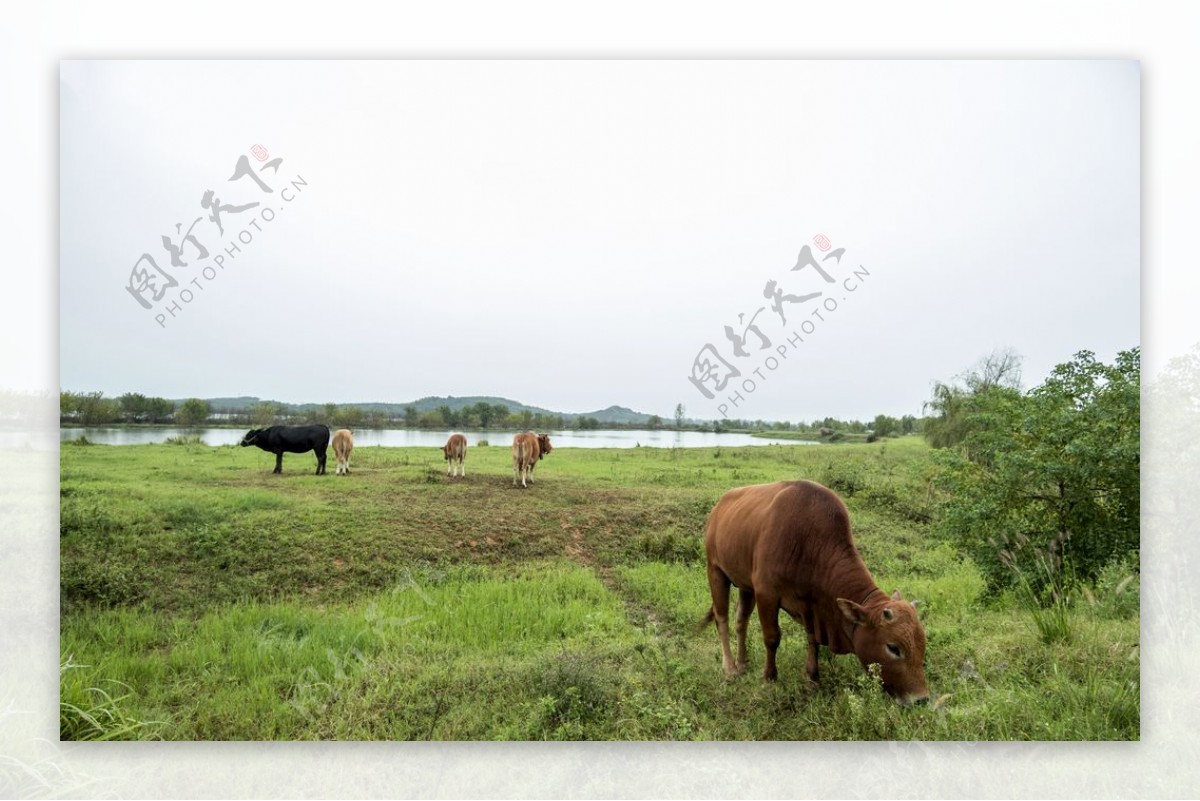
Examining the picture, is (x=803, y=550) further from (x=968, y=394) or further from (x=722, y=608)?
(x=968, y=394)

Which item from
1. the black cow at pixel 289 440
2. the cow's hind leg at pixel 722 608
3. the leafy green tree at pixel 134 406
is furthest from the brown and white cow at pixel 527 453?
the leafy green tree at pixel 134 406

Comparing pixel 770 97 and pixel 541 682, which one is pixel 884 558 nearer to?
pixel 541 682

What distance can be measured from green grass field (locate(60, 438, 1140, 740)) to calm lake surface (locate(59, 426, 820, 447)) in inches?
2.5

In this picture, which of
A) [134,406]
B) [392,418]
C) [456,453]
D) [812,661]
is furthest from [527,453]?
[134,406]

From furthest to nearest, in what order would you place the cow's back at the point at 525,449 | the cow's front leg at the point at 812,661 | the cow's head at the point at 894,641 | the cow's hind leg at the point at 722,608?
the cow's back at the point at 525,449, the cow's hind leg at the point at 722,608, the cow's front leg at the point at 812,661, the cow's head at the point at 894,641

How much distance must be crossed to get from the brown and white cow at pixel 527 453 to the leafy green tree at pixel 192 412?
5.50 feet

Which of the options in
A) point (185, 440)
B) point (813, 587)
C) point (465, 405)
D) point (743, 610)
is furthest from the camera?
point (465, 405)

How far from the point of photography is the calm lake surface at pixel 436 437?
3.63 metres

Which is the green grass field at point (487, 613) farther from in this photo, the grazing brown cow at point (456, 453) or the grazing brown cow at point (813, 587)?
the grazing brown cow at point (813, 587)

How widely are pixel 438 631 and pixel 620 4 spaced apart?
337 centimetres

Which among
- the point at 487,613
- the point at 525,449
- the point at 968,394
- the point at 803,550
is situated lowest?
the point at 487,613

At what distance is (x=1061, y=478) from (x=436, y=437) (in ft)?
11.0

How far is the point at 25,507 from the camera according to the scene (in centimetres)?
356

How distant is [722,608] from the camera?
3.61 meters
